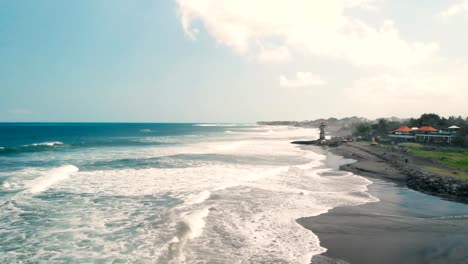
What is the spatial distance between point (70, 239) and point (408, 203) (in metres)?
18.6

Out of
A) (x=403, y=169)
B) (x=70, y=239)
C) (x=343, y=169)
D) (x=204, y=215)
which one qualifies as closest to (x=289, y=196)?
(x=204, y=215)

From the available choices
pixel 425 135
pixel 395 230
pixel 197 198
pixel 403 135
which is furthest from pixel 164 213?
pixel 403 135

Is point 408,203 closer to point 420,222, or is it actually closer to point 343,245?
point 420,222

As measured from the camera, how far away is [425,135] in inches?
2468

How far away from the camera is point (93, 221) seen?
49.9 feet

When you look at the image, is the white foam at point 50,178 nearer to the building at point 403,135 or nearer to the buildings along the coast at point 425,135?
the buildings along the coast at point 425,135

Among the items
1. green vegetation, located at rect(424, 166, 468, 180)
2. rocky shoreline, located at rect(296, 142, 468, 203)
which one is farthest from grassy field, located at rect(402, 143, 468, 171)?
green vegetation, located at rect(424, 166, 468, 180)

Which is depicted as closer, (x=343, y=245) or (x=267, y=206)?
(x=343, y=245)

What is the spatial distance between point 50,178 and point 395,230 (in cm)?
2490

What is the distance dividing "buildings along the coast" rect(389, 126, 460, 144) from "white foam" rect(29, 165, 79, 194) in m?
60.1

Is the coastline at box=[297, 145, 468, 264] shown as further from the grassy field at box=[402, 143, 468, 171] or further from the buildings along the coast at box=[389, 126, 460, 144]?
the buildings along the coast at box=[389, 126, 460, 144]

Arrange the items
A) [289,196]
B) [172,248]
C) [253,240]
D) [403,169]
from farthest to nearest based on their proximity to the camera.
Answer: [403,169] < [289,196] < [253,240] < [172,248]

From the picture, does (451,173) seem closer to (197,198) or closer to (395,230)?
(395,230)

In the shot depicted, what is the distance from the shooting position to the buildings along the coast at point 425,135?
5933 cm
